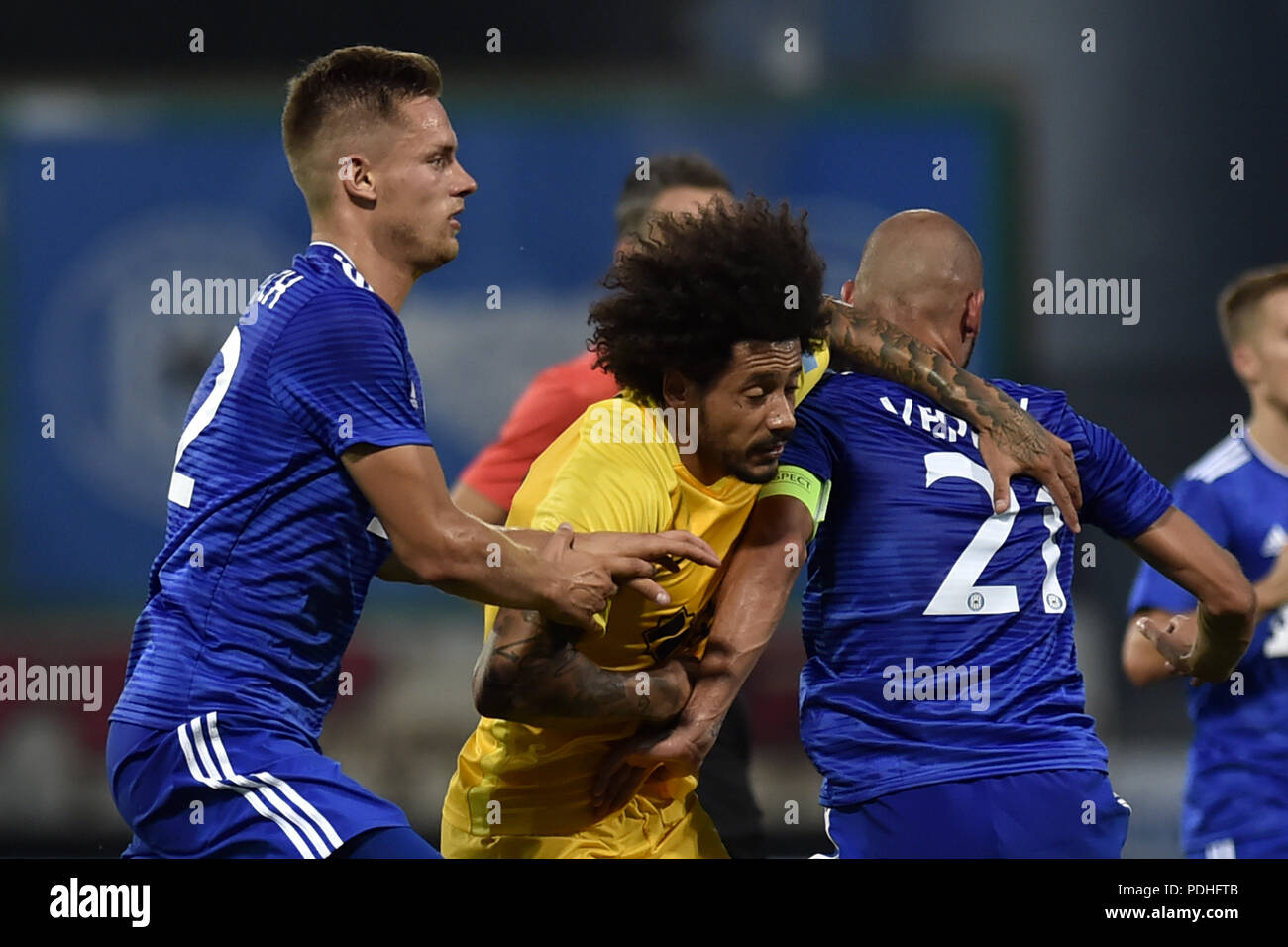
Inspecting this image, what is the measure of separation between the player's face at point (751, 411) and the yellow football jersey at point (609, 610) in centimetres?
8

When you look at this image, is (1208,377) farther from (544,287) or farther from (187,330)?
(187,330)

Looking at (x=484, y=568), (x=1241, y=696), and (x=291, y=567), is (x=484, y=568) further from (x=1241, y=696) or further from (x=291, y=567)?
(x=1241, y=696)

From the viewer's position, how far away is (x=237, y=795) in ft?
8.96

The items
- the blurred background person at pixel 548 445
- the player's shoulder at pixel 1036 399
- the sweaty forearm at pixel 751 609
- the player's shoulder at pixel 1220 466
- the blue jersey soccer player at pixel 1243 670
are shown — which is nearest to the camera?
the sweaty forearm at pixel 751 609

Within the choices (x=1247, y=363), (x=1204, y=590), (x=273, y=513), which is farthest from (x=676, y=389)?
(x=1247, y=363)

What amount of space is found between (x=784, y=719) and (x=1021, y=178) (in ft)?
9.27

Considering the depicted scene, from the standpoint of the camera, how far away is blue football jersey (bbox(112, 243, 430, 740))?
2.80 metres

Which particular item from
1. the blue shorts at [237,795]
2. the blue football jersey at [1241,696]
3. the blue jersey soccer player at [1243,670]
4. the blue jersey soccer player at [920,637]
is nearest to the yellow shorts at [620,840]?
the blue jersey soccer player at [920,637]

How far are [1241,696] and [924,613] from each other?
69.6 inches

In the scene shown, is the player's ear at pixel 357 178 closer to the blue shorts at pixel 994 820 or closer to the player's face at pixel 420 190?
the player's face at pixel 420 190

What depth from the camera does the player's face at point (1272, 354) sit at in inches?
191

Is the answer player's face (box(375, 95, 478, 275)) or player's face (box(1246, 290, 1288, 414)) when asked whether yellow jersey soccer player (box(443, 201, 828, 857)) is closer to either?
player's face (box(375, 95, 478, 275))
